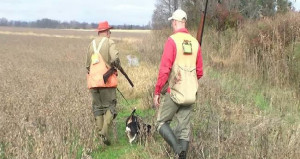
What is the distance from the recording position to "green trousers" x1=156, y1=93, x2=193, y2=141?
4691 millimetres

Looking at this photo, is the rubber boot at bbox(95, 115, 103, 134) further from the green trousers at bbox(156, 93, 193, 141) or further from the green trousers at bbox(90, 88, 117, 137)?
the green trousers at bbox(156, 93, 193, 141)

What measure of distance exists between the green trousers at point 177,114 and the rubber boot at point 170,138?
3.2 inches

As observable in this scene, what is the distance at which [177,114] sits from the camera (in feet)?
15.8

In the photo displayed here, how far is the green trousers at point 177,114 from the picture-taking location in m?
4.69

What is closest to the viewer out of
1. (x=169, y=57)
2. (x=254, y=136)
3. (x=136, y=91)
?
(x=169, y=57)

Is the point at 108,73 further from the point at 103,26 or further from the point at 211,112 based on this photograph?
the point at 211,112

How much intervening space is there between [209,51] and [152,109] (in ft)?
24.1

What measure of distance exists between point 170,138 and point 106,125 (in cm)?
159

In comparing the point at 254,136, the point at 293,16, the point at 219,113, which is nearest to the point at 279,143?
the point at 254,136

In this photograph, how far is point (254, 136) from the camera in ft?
15.7

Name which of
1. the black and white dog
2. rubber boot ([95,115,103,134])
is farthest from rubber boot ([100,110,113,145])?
the black and white dog

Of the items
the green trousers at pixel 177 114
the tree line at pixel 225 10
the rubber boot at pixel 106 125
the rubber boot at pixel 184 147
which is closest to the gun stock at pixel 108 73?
the rubber boot at pixel 106 125

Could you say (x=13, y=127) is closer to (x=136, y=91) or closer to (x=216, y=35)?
(x=136, y=91)

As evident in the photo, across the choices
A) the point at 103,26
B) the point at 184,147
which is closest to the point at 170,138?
the point at 184,147
